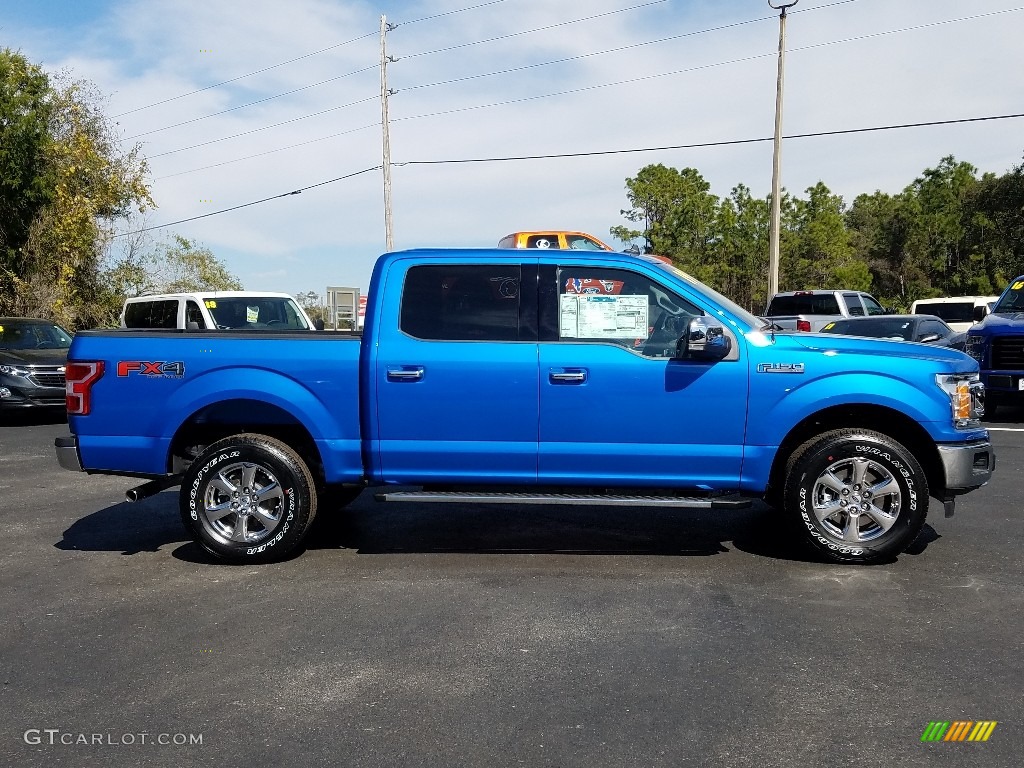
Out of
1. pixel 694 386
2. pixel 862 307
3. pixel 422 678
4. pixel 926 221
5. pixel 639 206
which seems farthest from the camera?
pixel 926 221

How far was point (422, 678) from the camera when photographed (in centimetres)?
375

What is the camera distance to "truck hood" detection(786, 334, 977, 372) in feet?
17.5

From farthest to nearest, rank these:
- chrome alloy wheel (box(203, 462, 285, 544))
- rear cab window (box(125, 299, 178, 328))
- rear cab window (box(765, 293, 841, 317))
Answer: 1. rear cab window (box(765, 293, 841, 317))
2. rear cab window (box(125, 299, 178, 328))
3. chrome alloy wheel (box(203, 462, 285, 544))

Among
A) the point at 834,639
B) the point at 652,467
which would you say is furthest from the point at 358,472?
the point at 834,639

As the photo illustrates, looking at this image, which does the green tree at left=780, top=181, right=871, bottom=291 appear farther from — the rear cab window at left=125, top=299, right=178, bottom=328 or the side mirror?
the side mirror

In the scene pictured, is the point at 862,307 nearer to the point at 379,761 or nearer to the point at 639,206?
the point at 379,761

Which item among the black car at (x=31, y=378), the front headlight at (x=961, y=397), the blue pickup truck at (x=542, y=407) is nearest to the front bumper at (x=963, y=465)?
the blue pickup truck at (x=542, y=407)

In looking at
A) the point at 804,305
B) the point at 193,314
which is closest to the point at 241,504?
the point at 193,314

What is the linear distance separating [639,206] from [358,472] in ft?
135

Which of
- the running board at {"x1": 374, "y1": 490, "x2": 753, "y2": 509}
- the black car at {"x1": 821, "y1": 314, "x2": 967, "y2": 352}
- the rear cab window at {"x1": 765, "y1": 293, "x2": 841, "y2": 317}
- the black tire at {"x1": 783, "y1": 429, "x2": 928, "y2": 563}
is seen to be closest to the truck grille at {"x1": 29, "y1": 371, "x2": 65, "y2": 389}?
the running board at {"x1": 374, "y1": 490, "x2": 753, "y2": 509}

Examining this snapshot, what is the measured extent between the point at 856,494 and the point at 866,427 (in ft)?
1.67

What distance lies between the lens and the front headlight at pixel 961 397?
5.31 meters

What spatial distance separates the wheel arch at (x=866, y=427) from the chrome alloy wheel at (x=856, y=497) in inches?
10.8

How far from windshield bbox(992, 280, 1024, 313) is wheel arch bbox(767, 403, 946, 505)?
8.97 metres
